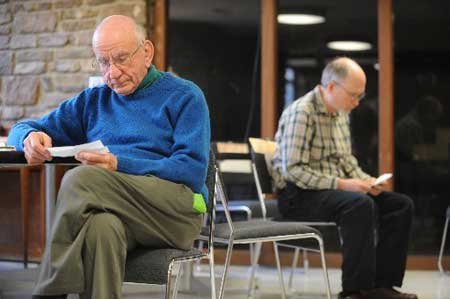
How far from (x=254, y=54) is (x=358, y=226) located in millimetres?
2469

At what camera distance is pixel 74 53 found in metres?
5.78

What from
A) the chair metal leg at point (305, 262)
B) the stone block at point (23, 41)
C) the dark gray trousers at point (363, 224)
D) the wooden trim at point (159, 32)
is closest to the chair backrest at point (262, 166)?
the dark gray trousers at point (363, 224)

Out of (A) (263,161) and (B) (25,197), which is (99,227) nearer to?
(A) (263,161)

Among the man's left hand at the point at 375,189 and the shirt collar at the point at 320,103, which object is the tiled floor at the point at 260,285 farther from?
the shirt collar at the point at 320,103

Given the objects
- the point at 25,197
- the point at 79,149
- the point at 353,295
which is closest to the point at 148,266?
the point at 79,149

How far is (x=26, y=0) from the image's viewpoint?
5957mm

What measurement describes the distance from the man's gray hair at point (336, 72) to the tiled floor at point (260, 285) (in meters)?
1.11

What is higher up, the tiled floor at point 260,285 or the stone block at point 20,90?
the stone block at point 20,90

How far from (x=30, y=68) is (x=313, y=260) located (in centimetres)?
248

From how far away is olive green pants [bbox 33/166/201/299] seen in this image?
195cm

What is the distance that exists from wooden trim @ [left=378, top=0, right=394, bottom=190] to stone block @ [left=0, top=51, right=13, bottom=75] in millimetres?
2686

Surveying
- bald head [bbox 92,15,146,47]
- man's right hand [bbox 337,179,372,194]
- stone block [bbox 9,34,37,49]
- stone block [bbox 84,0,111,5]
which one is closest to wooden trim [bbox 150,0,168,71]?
stone block [bbox 84,0,111,5]

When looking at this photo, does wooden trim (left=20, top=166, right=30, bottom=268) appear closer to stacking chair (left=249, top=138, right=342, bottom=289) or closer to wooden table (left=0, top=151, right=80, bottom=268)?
wooden table (left=0, top=151, right=80, bottom=268)

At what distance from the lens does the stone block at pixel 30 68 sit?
5867mm
